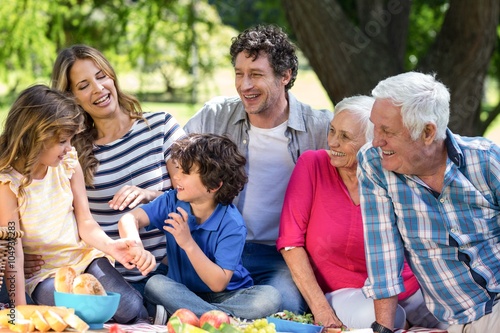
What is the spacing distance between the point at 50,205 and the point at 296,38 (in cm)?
316

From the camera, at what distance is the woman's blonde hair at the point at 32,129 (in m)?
3.29

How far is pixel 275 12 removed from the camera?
759cm

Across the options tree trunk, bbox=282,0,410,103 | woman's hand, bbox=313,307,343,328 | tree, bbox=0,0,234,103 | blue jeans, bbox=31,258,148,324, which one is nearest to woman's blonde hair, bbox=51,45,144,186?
blue jeans, bbox=31,258,148,324

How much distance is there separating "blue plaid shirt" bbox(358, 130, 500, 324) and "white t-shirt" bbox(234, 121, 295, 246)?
2.36 ft

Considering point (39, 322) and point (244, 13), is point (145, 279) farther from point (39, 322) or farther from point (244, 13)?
point (244, 13)

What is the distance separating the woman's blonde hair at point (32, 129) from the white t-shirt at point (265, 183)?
963mm

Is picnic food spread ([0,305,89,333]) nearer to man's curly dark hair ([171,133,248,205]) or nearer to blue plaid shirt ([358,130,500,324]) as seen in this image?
man's curly dark hair ([171,133,248,205])

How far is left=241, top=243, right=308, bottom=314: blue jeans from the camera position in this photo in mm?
3693

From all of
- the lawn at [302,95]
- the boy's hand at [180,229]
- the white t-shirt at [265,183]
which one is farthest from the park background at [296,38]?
A: the lawn at [302,95]

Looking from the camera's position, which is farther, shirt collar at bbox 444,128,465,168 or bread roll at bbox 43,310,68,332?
shirt collar at bbox 444,128,465,168

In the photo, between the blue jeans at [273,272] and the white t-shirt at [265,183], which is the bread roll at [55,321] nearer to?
the blue jeans at [273,272]

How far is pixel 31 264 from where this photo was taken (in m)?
3.46

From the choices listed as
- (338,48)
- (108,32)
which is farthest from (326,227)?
(108,32)

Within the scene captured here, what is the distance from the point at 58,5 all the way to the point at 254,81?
327 centimetres
